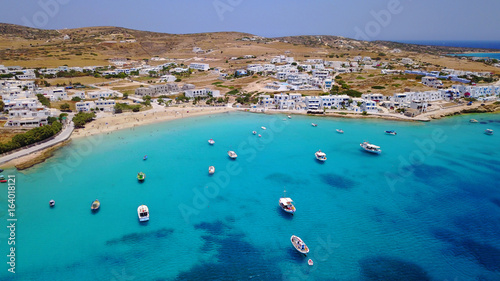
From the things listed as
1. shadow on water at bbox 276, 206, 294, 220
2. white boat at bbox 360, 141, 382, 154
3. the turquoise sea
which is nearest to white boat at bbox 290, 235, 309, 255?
the turquoise sea

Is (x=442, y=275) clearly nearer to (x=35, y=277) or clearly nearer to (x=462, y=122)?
(x=35, y=277)

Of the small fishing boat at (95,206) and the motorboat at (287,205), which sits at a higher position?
the small fishing boat at (95,206)

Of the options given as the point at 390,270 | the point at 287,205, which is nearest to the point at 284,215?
the point at 287,205

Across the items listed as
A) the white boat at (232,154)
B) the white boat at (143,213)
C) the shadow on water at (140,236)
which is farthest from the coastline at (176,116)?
the shadow on water at (140,236)

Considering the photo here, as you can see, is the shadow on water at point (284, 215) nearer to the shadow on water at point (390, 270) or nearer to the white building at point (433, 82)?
the shadow on water at point (390, 270)

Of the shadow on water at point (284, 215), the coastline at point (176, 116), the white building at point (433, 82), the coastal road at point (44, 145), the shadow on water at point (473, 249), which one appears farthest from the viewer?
the white building at point (433, 82)

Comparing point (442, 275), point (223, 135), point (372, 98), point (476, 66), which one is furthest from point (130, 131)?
point (476, 66)

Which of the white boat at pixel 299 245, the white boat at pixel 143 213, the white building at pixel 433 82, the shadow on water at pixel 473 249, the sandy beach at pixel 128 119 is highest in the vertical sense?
the white building at pixel 433 82
